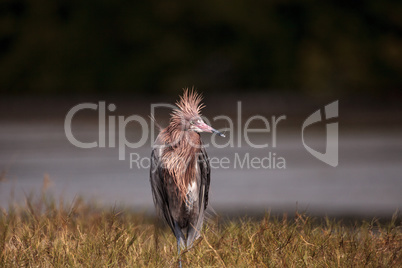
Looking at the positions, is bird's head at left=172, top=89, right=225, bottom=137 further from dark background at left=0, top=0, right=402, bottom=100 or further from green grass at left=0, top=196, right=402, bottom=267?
dark background at left=0, top=0, right=402, bottom=100

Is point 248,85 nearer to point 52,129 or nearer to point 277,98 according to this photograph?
Answer: point 277,98

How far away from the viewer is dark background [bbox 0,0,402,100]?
15641 millimetres

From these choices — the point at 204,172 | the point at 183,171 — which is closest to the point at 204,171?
the point at 204,172

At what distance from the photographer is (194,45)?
16.5 metres

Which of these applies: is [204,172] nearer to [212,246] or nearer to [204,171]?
[204,171]

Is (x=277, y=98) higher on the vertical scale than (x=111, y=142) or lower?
higher

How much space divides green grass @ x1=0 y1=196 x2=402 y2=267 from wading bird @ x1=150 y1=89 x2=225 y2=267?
0.15 metres

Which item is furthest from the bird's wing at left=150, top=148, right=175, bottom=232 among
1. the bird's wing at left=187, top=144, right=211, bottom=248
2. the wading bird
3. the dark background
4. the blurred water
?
the dark background

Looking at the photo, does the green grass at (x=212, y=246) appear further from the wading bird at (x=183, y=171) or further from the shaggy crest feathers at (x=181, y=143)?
the shaggy crest feathers at (x=181, y=143)

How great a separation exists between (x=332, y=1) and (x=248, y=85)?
2956 mm

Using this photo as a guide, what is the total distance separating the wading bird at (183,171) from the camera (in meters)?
4.63

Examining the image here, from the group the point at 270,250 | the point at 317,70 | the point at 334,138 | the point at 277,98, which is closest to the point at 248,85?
the point at 277,98

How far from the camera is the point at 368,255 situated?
171 inches

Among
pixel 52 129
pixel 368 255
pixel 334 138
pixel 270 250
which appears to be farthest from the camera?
pixel 52 129
